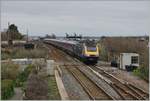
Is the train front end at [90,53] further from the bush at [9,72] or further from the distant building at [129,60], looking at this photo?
the bush at [9,72]

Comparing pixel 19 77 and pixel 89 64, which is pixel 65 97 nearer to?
pixel 19 77

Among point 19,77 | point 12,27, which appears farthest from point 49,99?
point 12,27

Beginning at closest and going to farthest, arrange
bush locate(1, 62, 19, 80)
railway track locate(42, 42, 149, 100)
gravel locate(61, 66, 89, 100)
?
railway track locate(42, 42, 149, 100) < gravel locate(61, 66, 89, 100) < bush locate(1, 62, 19, 80)

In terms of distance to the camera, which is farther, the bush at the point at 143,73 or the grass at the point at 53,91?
the bush at the point at 143,73

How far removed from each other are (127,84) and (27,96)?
7639 mm

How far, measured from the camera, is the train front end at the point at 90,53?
36594mm

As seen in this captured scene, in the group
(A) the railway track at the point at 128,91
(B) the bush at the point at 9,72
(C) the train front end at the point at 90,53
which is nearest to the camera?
(A) the railway track at the point at 128,91

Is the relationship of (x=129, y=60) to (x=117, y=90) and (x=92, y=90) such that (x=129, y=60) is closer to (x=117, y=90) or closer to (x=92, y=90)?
(x=92, y=90)

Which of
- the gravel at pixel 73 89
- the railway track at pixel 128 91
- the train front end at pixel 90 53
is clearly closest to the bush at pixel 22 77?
the gravel at pixel 73 89

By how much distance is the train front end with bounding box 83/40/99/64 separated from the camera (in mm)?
36594

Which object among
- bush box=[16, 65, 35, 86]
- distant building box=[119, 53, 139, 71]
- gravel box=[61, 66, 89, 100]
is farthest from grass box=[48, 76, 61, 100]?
distant building box=[119, 53, 139, 71]

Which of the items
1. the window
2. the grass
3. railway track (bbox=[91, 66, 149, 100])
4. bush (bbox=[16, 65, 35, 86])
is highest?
the window

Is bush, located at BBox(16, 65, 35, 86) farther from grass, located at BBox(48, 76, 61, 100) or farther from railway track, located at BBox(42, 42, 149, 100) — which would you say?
railway track, located at BBox(42, 42, 149, 100)

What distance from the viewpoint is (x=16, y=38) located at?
9188 centimetres
